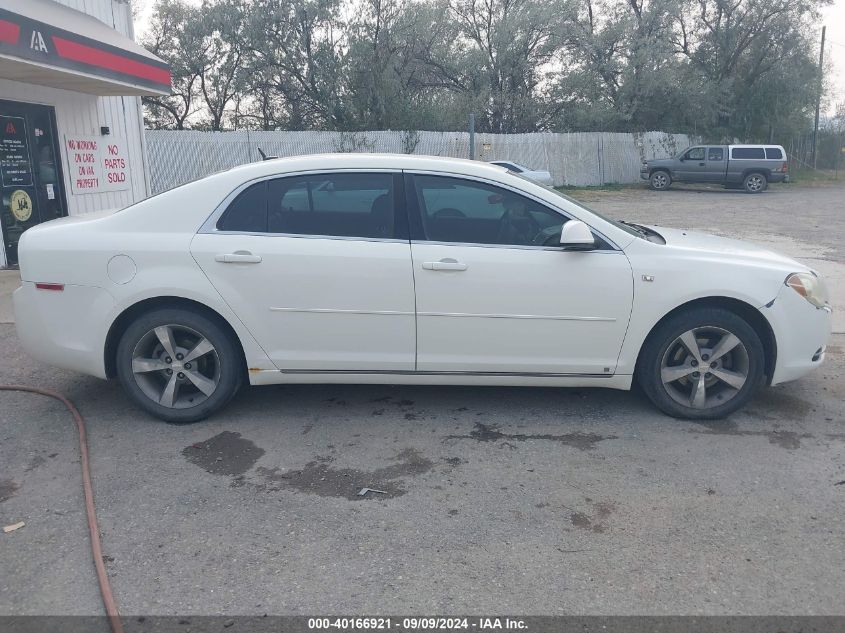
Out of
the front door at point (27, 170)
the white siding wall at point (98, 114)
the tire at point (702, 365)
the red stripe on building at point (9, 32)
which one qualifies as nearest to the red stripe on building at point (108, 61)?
the red stripe on building at point (9, 32)

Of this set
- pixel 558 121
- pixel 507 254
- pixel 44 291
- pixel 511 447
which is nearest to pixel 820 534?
pixel 511 447

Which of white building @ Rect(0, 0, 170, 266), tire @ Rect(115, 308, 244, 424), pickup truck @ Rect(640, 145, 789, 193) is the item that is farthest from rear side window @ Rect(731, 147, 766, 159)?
tire @ Rect(115, 308, 244, 424)

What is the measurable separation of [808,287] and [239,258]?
3549 millimetres

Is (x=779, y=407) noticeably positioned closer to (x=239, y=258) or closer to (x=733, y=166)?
(x=239, y=258)

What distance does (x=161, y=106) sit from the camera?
30.7 meters

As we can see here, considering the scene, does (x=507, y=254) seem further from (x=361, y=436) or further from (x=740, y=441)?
(x=740, y=441)

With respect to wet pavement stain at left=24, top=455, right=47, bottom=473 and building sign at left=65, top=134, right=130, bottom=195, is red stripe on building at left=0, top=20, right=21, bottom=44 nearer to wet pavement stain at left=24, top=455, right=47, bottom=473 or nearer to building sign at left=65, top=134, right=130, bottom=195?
building sign at left=65, top=134, right=130, bottom=195

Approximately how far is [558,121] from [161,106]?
16.8 m

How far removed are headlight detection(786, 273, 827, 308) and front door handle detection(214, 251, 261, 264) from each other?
3296 millimetres

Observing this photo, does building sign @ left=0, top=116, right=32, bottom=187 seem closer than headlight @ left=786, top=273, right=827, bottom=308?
No

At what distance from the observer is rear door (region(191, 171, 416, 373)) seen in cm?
447

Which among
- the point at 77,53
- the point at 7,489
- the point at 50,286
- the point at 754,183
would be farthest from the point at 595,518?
the point at 754,183

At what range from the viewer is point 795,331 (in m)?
4.61

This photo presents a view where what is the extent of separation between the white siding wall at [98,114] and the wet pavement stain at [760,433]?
922cm
